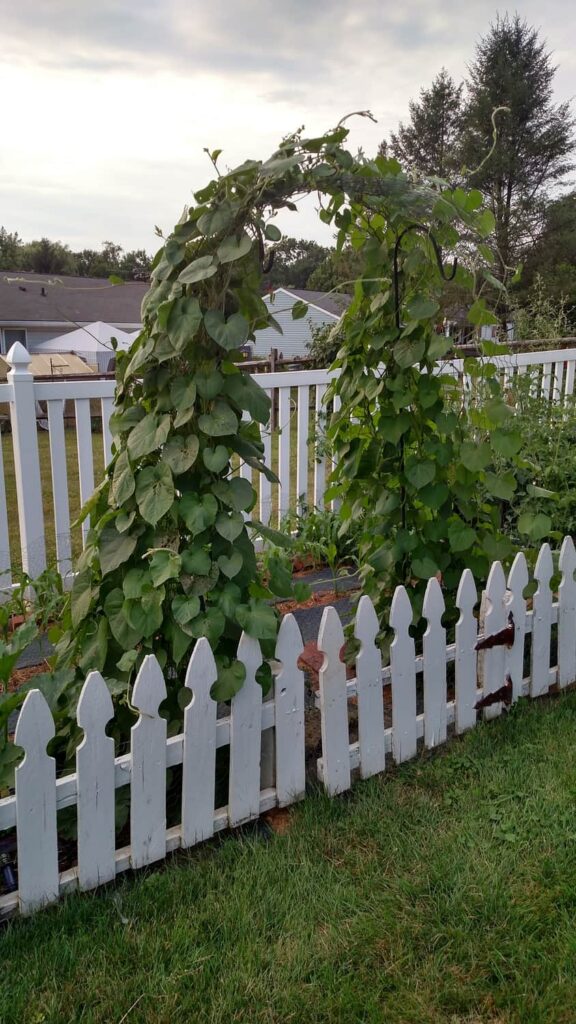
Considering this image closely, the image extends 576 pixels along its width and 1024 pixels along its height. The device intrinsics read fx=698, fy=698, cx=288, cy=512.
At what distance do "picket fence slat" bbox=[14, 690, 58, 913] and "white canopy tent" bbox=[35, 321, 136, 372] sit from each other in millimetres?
20705

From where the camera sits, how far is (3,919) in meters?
1.63

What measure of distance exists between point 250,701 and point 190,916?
1.72 ft

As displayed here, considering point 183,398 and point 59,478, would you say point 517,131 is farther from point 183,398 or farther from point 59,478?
point 183,398

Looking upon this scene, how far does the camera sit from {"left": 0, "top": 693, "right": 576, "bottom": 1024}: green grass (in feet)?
4.69

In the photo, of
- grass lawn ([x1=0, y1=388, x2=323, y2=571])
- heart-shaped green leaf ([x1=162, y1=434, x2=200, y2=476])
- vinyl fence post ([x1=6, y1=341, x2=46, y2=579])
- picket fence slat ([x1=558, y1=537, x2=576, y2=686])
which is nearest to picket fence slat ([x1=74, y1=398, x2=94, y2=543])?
vinyl fence post ([x1=6, y1=341, x2=46, y2=579])

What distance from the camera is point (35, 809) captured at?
161cm

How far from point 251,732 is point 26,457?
2.21 m

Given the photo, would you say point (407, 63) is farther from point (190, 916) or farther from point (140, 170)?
point (190, 916)

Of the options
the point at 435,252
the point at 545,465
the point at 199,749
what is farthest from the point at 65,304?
the point at 199,749

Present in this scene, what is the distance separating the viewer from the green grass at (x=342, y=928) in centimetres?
143

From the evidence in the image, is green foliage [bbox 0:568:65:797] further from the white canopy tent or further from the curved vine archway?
the white canopy tent

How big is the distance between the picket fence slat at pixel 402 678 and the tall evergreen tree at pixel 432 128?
30.5m

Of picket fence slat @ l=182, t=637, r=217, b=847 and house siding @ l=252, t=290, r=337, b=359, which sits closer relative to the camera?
picket fence slat @ l=182, t=637, r=217, b=847

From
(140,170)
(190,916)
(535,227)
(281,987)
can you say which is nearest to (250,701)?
(190,916)
